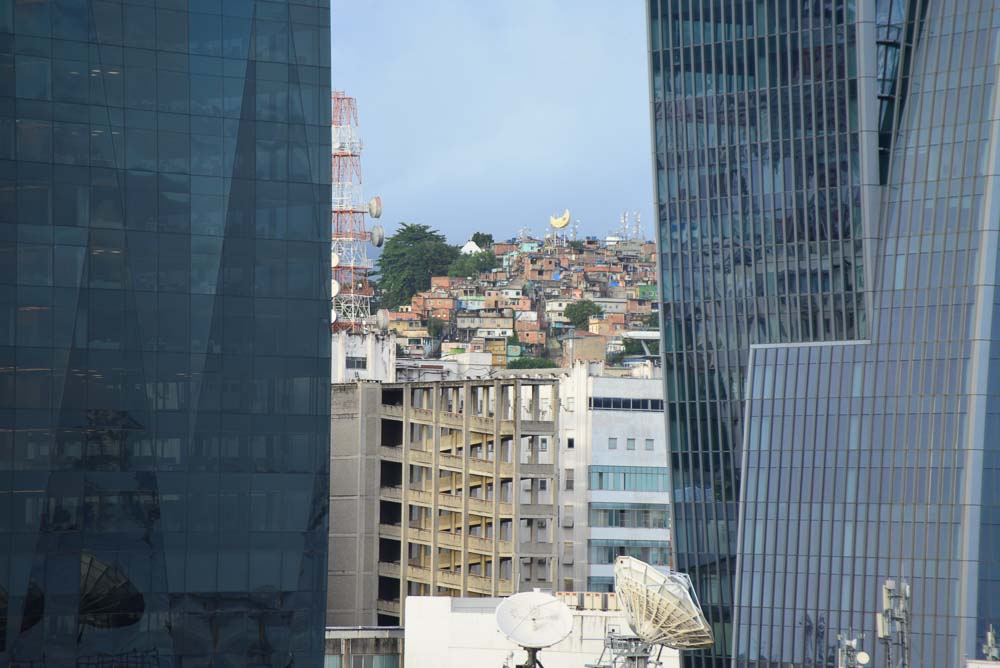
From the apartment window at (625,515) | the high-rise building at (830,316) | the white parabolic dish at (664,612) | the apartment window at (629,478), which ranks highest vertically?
the high-rise building at (830,316)

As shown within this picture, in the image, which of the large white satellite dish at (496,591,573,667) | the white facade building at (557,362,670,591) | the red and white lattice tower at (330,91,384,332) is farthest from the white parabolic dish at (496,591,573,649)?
the red and white lattice tower at (330,91,384,332)

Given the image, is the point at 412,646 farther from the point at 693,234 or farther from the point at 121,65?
the point at 121,65

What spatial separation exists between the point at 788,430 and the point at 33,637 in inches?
2381

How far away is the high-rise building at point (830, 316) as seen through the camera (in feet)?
422

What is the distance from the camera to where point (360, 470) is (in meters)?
164

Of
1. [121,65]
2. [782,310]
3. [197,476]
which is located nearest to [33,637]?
[197,476]

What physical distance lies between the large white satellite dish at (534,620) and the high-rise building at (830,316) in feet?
84.7

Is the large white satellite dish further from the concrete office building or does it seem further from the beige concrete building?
the concrete office building

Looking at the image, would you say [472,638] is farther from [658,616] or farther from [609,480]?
[609,480]

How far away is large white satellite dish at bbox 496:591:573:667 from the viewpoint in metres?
108

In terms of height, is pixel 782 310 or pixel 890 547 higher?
pixel 782 310

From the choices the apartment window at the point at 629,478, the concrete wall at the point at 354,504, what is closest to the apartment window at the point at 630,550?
the apartment window at the point at 629,478

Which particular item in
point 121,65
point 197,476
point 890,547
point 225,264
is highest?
point 121,65

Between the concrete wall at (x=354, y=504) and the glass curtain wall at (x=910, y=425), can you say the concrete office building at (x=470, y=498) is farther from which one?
the glass curtain wall at (x=910, y=425)
